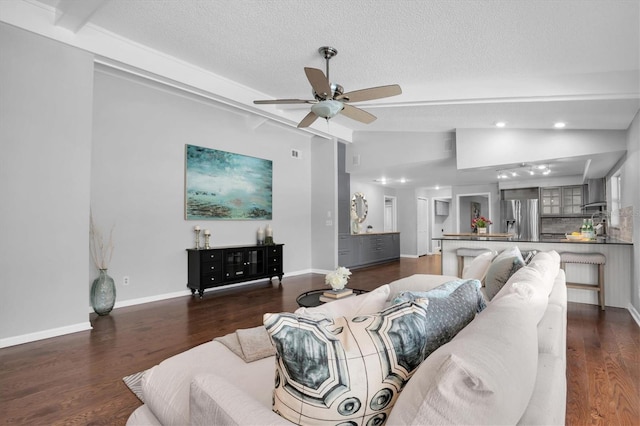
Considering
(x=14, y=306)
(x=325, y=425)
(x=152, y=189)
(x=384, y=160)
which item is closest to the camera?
(x=325, y=425)

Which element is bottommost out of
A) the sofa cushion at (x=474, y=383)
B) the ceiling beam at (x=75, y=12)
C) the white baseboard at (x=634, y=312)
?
the white baseboard at (x=634, y=312)

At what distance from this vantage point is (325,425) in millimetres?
789

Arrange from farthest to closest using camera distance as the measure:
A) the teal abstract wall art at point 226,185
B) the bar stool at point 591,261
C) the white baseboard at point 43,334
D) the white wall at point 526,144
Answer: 1. the teal abstract wall art at point 226,185
2. the white wall at point 526,144
3. the bar stool at point 591,261
4. the white baseboard at point 43,334

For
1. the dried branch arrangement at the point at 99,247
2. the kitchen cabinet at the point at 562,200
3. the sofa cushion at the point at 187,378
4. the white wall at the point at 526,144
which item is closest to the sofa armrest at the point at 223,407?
the sofa cushion at the point at 187,378

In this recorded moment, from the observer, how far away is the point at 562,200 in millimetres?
7566

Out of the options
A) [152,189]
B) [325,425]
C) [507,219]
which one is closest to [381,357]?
[325,425]

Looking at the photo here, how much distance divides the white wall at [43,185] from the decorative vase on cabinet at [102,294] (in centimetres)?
50

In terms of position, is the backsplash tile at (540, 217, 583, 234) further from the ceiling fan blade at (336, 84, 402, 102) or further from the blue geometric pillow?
the blue geometric pillow

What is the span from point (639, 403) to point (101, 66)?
5.66 m

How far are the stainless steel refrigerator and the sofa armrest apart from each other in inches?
324

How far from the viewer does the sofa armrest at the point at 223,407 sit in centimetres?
80

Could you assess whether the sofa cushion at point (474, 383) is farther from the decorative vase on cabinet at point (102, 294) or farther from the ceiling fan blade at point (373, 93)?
the decorative vase on cabinet at point (102, 294)

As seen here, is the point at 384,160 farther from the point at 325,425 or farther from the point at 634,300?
the point at 325,425

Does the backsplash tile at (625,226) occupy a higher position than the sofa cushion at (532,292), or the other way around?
the backsplash tile at (625,226)
